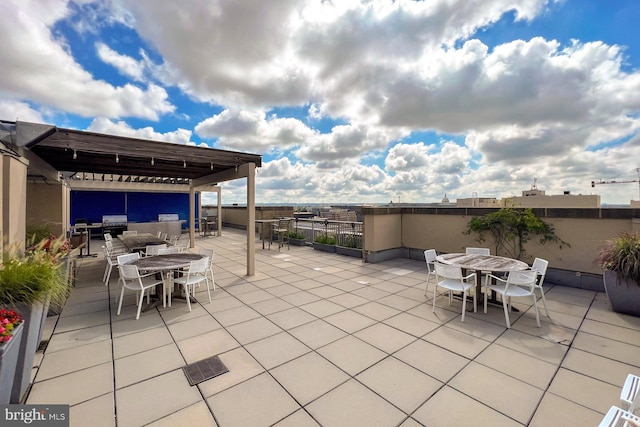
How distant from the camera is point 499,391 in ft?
6.66

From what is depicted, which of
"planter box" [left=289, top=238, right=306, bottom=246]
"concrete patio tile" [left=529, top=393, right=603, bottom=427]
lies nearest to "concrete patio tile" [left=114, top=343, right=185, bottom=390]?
"concrete patio tile" [left=529, top=393, right=603, bottom=427]

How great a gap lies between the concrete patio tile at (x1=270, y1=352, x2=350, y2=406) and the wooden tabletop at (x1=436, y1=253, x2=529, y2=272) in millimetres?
2371

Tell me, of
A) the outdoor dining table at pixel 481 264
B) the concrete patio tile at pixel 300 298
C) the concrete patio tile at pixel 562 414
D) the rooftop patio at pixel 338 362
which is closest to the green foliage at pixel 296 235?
the concrete patio tile at pixel 300 298

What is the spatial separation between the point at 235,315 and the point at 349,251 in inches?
179

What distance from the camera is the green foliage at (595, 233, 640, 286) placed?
338 centimetres

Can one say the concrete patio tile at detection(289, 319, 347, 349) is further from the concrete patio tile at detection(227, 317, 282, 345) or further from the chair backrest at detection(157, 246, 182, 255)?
the chair backrest at detection(157, 246, 182, 255)

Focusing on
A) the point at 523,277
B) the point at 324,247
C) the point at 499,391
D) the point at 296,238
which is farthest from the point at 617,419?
the point at 296,238

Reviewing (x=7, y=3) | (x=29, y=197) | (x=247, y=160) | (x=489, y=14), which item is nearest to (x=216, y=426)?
(x=247, y=160)

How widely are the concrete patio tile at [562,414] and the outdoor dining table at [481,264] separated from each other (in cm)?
169

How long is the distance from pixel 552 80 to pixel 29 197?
1373 centimetres

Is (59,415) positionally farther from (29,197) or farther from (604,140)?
(604,140)

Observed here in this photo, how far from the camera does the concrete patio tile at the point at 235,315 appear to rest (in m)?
3.37

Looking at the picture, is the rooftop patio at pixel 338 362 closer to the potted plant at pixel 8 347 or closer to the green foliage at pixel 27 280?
the potted plant at pixel 8 347

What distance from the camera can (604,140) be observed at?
31.2 ft
